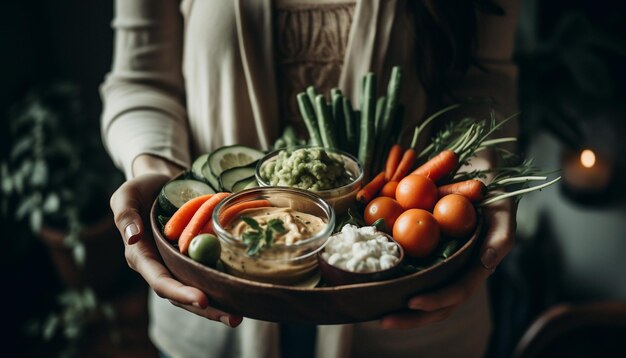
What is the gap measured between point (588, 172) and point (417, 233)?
2127 millimetres

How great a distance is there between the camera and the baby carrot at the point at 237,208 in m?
1.27

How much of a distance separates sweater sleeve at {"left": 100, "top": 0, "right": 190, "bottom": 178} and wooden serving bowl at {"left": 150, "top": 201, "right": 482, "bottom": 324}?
0.45 meters

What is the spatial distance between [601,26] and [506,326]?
5.36 feet

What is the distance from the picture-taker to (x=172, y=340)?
168 cm

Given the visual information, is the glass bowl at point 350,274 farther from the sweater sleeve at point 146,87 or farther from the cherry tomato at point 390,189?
the sweater sleeve at point 146,87

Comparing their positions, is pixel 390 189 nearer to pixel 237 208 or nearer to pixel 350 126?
pixel 350 126

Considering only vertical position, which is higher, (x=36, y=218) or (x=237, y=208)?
(x=237, y=208)

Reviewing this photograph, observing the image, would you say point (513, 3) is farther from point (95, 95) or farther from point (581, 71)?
point (95, 95)

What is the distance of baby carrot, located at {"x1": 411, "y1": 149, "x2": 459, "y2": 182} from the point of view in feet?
4.64

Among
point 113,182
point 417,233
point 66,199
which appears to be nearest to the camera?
point 417,233

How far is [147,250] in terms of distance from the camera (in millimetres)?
1283

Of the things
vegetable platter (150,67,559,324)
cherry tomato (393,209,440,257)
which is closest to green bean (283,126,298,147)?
vegetable platter (150,67,559,324)

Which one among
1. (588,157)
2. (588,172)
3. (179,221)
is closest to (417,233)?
(179,221)

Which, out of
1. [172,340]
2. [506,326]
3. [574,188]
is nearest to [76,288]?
[172,340]
